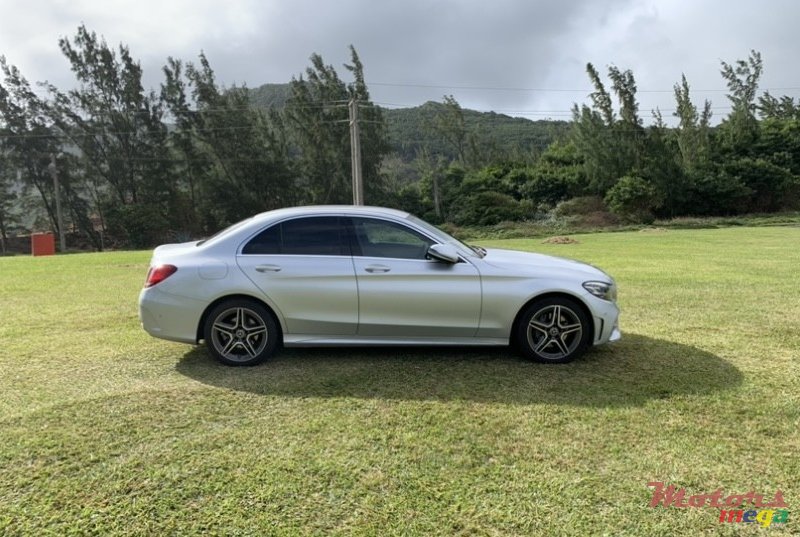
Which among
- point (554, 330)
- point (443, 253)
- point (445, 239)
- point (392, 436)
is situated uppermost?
point (445, 239)

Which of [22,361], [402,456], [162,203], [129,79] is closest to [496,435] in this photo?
[402,456]

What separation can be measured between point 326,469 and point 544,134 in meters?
79.1

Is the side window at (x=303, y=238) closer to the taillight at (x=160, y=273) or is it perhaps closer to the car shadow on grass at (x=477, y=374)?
the taillight at (x=160, y=273)

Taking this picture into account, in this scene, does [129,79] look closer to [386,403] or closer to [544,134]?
[386,403]

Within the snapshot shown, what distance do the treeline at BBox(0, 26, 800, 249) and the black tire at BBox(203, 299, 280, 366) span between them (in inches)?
1465

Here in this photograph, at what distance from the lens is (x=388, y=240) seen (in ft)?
16.0

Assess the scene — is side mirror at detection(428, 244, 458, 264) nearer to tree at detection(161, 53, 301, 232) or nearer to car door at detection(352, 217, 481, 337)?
car door at detection(352, 217, 481, 337)

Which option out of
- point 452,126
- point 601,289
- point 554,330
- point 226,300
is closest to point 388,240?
point 226,300

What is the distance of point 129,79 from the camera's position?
1624 inches

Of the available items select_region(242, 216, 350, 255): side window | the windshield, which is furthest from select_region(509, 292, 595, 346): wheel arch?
select_region(242, 216, 350, 255): side window

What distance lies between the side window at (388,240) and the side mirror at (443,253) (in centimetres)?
12

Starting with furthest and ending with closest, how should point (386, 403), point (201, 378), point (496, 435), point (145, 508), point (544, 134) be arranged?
point (544, 134) → point (201, 378) → point (386, 403) → point (496, 435) → point (145, 508)

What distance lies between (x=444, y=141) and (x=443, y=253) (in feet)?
196

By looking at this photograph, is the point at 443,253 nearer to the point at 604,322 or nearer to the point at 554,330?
the point at 554,330
